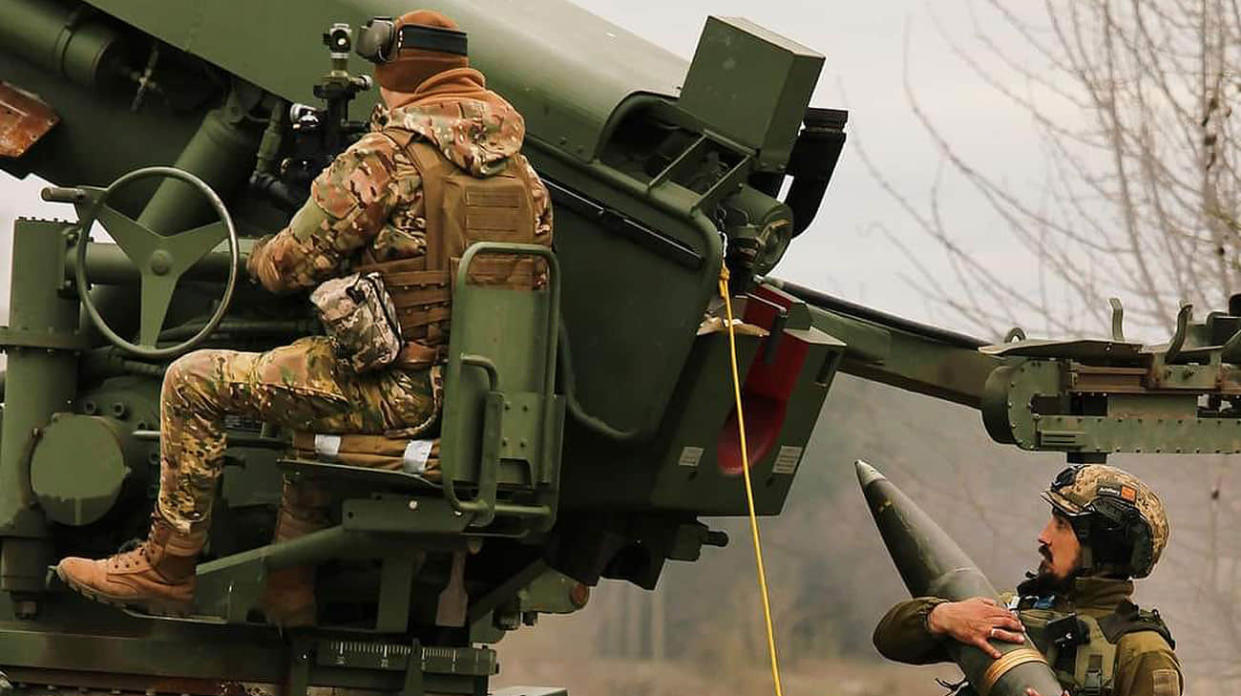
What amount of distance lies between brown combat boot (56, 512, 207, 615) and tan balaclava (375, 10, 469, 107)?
54.3 inches

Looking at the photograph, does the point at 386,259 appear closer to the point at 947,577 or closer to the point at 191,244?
the point at 191,244

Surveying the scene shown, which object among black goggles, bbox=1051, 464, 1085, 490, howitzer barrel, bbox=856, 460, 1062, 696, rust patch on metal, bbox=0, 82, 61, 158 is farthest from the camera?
rust patch on metal, bbox=0, 82, 61, 158

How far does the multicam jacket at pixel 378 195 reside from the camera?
8117 millimetres

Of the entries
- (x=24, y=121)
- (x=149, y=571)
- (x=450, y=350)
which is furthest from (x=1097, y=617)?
(x=24, y=121)

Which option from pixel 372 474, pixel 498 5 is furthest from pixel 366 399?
pixel 498 5

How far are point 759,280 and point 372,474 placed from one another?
147cm

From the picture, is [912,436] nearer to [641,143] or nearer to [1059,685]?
[641,143]

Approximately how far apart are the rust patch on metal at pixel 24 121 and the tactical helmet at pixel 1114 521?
12.2 feet

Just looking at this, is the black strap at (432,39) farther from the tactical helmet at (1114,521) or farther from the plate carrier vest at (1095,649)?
the plate carrier vest at (1095,649)

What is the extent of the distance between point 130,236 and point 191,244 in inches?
7.5

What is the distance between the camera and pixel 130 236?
8.52 metres

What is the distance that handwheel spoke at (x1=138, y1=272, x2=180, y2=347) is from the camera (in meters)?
8.43

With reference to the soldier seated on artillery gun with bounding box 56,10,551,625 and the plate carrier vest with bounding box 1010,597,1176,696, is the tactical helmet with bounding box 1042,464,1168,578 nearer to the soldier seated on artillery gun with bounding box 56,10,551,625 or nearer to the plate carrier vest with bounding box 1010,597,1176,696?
the plate carrier vest with bounding box 1010,597,1176,696

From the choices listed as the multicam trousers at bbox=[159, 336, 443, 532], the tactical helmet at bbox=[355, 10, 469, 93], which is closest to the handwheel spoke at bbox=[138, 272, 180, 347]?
the multicam trousers at bbox=[159, 336, 443, 532]
